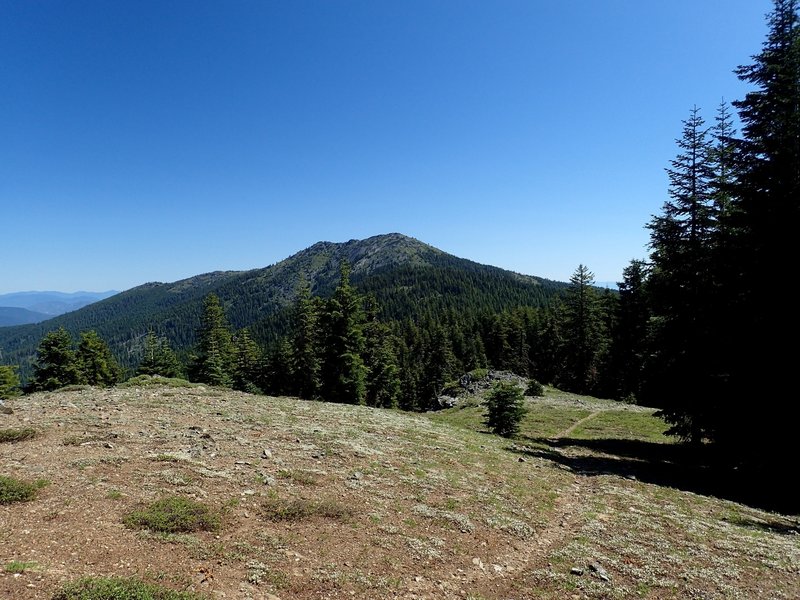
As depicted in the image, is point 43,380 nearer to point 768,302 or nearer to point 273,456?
point 273,456

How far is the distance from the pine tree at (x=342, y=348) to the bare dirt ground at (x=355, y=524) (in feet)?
84.8

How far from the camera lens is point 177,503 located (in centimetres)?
1105

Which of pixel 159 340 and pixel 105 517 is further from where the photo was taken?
pixel 159 340

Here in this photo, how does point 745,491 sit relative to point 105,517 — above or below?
below

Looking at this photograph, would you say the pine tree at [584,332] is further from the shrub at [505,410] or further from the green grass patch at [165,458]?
the green grass patch at [165,458]

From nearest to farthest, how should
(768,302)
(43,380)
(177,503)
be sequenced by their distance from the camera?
(177,503), (768,302), (43,380)

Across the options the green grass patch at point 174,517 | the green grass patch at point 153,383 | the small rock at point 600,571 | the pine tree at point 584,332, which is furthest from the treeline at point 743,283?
the pine tree at point 584,332

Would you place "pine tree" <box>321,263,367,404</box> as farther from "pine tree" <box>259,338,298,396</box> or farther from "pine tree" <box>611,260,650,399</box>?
"pine tree" <box>611,260,650,399</box>

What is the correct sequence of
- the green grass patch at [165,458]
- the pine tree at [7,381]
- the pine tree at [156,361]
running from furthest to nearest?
the pine tree at [156,361], the pine tree at [7,381], the green grass patch at [165,458]

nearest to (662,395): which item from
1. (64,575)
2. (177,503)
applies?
(177,503)

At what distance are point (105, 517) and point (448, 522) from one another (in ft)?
30.4

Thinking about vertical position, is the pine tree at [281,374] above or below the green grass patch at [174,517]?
below

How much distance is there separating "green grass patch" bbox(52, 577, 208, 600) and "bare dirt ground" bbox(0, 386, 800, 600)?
0.44 meters

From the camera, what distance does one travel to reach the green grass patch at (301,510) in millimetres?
11497
